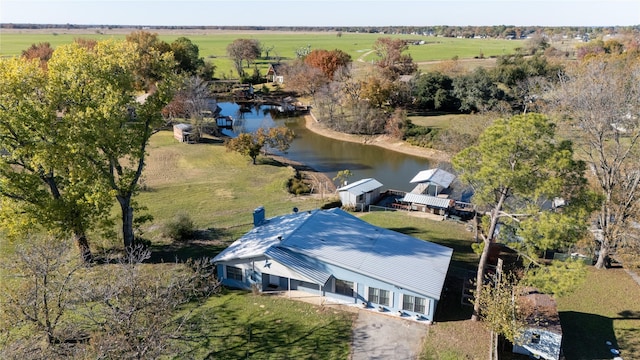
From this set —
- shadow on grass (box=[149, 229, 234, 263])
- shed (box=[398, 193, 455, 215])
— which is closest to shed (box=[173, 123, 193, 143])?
shadow on grass (box=[149, 229, 234, 263])

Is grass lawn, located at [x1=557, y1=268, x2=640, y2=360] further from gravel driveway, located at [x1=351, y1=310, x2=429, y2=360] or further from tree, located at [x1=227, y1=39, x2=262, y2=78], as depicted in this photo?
tree, located at [x1=227, y1=39, x2=262, y2=78]

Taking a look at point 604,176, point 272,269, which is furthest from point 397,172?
point 272,269

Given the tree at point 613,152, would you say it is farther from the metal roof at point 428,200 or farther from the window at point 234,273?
the window at point 234,273

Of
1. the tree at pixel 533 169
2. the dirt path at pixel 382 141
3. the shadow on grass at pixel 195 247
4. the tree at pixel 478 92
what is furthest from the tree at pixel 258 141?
the tree at pixel 533 169

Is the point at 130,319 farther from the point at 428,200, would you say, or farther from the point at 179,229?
the point at 428,200

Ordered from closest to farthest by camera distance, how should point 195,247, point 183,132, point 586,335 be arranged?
point 586,335
point 195,247
point 183,132

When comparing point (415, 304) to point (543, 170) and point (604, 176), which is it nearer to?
point (543, 170)

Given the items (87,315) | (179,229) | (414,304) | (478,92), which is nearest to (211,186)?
(179,229)
